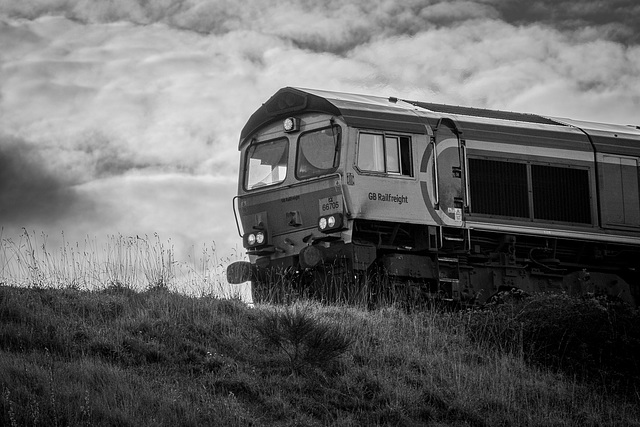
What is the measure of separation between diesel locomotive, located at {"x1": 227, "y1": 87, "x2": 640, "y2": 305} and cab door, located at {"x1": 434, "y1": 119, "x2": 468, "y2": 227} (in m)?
0.02

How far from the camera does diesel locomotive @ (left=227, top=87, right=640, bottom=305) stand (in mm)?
17391

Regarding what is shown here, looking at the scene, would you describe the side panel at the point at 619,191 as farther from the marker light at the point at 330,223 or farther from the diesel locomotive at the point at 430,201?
the marker light at the point at 330,223

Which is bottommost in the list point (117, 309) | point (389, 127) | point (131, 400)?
point (131, 400)

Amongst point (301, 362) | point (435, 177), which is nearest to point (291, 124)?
point (435, 177)

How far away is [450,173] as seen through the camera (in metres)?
18.4

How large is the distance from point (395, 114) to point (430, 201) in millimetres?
1637

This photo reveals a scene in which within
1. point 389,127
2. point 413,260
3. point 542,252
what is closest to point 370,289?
point 413,260

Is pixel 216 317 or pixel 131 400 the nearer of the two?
pixel 131 400

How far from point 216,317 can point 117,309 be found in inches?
53.4

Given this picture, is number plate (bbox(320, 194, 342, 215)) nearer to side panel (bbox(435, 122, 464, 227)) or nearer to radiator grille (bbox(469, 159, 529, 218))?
side panel (bbox(435, 122, 464, 227))

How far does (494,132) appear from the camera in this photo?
63.1ft

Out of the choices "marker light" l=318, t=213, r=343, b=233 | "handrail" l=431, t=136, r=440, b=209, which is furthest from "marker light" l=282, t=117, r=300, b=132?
"handrail" l=431, t=136, r=440, b=209

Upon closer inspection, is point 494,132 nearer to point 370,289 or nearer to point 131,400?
point 370,289

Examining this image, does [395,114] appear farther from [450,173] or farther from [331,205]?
[331,205]
